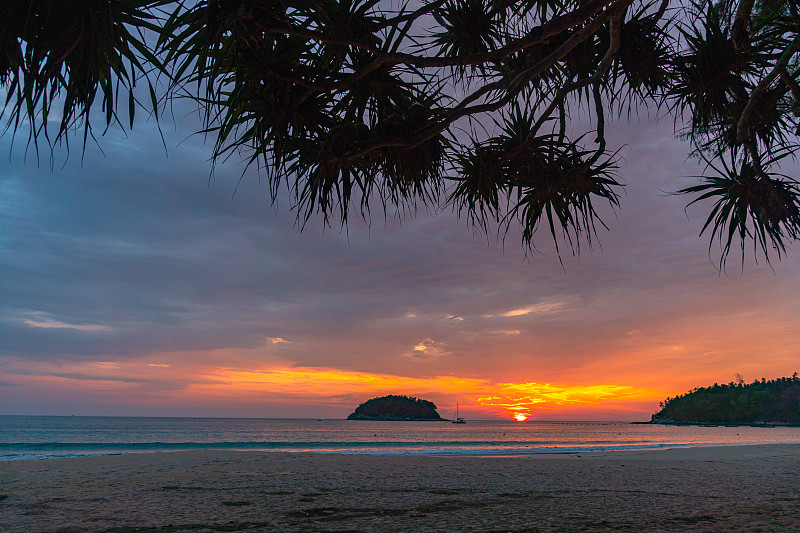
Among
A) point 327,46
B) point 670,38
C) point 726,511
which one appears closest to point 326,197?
point 327,46

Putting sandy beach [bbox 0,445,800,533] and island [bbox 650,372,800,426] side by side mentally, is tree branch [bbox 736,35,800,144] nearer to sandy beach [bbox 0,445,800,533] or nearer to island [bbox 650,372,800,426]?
sandy beach [bbox 0,445,800,533]

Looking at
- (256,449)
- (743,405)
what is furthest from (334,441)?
(743,405)

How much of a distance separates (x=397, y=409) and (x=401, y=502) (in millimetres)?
148177

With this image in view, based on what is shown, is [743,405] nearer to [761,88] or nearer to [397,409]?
[397,409]

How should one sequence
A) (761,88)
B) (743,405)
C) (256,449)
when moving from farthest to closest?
(743,405) < (256,449) < (761,88)

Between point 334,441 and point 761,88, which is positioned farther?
point 334,441

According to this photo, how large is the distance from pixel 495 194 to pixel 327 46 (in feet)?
6.40

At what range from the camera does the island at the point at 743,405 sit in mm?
99688

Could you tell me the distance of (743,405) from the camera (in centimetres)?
10500

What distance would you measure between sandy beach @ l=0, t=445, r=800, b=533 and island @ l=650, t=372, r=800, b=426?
398ft

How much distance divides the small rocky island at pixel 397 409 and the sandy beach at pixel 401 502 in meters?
146

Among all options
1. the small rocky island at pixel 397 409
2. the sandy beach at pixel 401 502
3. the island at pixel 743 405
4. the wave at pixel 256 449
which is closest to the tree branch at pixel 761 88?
the sandy beach at pixel 401 502

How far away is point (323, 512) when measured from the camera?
3.61 meters

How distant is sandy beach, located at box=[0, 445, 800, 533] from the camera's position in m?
3.11
